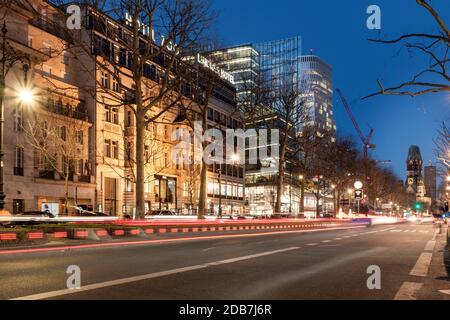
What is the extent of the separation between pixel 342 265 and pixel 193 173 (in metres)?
56.5

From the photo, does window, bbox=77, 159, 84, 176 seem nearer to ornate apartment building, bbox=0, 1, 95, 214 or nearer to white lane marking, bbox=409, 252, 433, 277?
ornate apartment building, bbox=0, 1, 95, 214

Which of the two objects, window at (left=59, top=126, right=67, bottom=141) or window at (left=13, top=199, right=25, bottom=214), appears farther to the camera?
window at (left=59, top=126, right=67, bottom=141)

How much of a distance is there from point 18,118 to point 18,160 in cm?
384

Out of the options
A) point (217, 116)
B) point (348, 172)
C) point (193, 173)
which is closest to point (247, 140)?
point (217, 116)

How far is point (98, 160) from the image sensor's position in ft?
187

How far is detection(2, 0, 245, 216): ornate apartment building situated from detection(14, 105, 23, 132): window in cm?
18

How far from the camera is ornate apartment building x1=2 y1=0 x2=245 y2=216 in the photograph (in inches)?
1781

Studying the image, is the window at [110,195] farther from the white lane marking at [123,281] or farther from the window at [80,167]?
the white lane marking at [123,281]

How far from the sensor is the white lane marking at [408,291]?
7921 mm

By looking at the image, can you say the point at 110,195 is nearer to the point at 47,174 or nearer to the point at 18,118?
the point at 47,174

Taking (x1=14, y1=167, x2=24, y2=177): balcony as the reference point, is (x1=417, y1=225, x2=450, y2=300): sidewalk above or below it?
below

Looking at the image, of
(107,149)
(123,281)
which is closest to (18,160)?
(107,149)

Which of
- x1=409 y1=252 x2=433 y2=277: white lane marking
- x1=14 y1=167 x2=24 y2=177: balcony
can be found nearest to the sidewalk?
x1=409 y1=252 x2=433 y2=277: white lane marking
